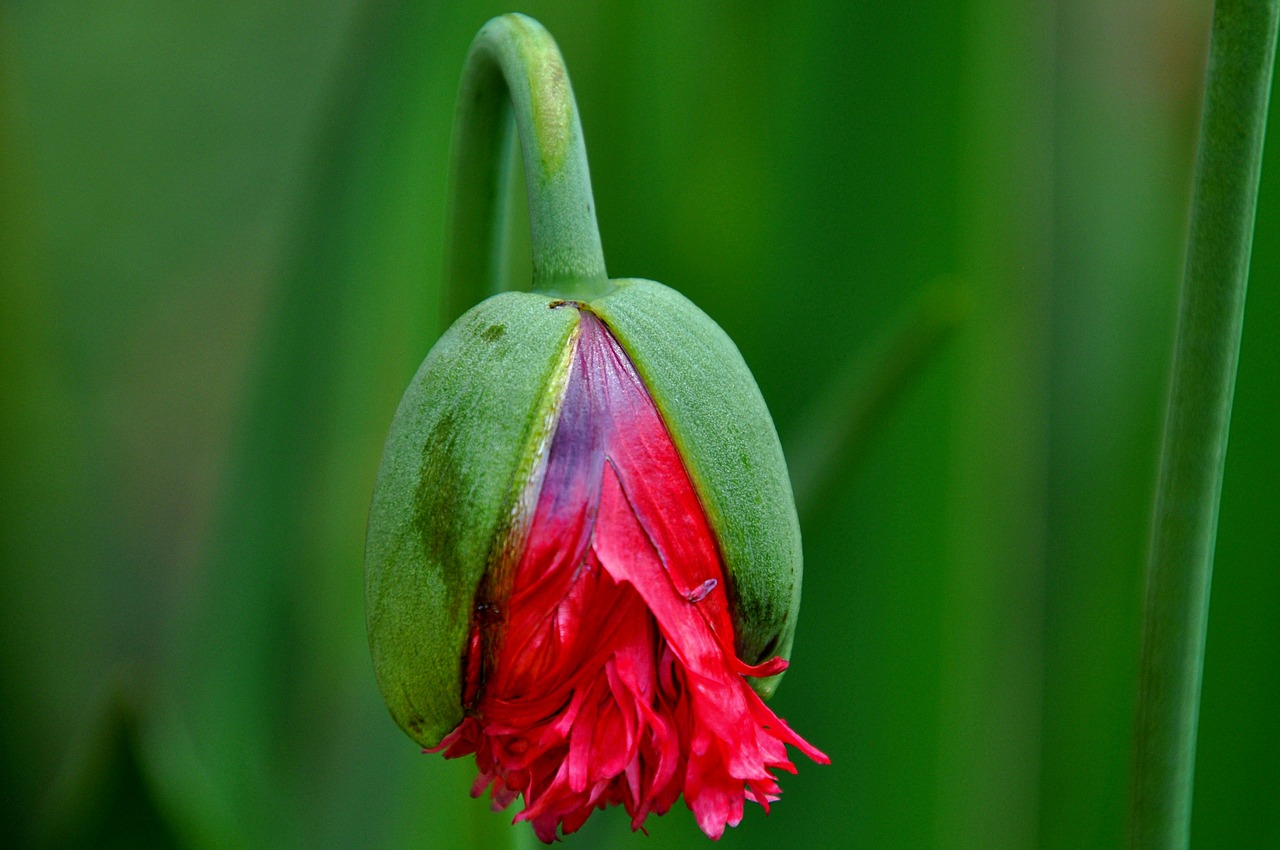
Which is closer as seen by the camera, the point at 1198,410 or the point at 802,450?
the point at 1198,410

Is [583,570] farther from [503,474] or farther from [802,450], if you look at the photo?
[802,450]

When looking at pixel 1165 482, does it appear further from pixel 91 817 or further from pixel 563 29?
pixel 563 29

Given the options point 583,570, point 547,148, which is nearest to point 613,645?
point 583,570

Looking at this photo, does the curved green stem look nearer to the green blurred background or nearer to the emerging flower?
the emerging flower

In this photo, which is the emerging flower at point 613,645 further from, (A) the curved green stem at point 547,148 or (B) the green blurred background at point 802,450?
(B) the green blurred background at point 802,450

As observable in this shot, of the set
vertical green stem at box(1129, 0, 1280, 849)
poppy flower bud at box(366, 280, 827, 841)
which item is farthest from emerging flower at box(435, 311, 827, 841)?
vertical green stem at box(1129, 0, 1280, 849)

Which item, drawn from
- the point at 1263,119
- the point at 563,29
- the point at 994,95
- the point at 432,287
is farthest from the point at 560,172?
the point at 563,29
